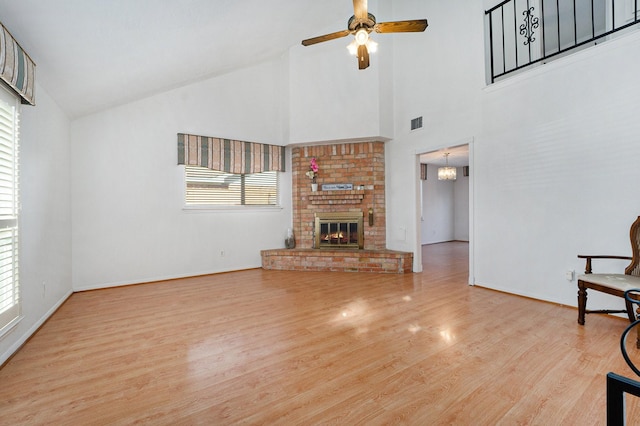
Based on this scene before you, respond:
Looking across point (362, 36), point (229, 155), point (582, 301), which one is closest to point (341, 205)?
point (229, 155)

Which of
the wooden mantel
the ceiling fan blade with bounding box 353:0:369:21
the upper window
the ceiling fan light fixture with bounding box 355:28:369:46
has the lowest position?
the wooden mantel

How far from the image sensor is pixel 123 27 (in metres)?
2.39

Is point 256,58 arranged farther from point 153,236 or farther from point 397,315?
point 397,315

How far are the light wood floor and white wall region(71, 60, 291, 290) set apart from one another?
98 centimetres

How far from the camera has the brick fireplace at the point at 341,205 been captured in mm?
5441

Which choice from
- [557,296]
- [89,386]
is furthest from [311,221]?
[89,386]

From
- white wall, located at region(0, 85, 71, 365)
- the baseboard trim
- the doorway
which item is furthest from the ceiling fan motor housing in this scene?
the doorway

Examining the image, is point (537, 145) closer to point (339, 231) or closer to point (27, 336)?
point (339, 231)

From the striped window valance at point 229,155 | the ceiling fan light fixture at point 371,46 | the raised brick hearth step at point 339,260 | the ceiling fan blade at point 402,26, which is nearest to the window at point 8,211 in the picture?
the striped window valance at point 229,155

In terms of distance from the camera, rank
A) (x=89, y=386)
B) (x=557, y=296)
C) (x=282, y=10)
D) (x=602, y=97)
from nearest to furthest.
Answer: (x=89, y=386) < (x=602, y=97) < (x=557, y=296) < (x=282, y=10)

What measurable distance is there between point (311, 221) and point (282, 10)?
139 inches

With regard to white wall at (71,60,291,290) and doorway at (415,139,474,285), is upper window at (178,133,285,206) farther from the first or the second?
doorway at (415,139,474,285)

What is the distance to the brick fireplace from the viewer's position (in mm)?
5441

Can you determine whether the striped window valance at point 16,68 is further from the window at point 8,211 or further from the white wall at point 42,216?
the white wall at point 42,216
